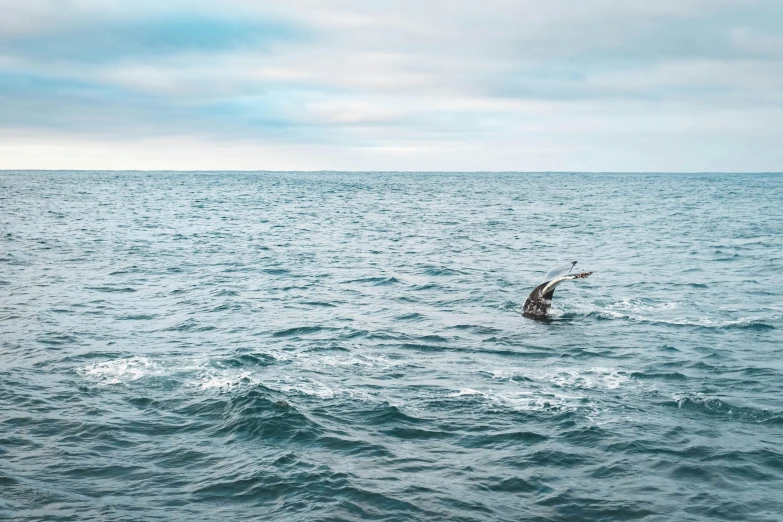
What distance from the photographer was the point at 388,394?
69.4 feet

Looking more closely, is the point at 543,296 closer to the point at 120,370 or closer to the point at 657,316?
the point at 657,316

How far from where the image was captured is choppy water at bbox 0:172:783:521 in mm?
15062

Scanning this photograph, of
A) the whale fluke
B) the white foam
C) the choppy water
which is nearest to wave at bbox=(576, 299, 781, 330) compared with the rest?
the choppy water

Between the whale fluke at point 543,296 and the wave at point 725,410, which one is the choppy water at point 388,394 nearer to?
the wave at point 725,410

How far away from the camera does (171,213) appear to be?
10662cm

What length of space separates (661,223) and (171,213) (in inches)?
2676

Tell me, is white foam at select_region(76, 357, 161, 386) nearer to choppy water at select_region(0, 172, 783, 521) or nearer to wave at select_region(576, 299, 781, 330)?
choppy water at select_region(0, 172, 783, 521)

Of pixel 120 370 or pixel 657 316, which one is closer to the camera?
pixel 120 370

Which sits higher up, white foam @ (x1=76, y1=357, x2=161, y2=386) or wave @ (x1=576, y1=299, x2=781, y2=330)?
wave @ (x1=576, y1=299, x2=781, y2=330)

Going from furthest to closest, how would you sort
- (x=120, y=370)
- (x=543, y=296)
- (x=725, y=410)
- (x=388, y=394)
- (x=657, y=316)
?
(x=657, y=316) < (x=543, y=296) < (x=120, y=370) < (x=388, y=394) < (x=725, y=410)

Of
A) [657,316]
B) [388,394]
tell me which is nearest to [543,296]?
[657,316]

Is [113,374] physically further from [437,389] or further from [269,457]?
[437,389]

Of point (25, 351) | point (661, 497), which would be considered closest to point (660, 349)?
point (661, 497)

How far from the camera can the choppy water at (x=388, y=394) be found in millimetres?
15062
